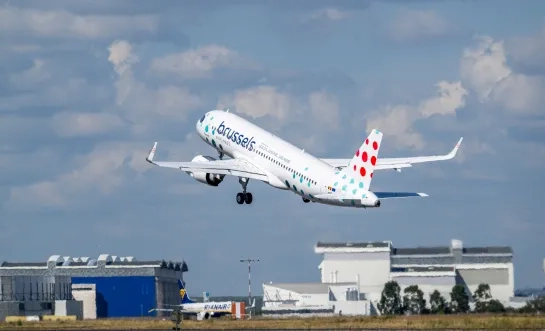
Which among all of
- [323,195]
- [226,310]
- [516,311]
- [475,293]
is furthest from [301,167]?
[475,293]

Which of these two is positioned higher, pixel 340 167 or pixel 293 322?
pixel 340 167

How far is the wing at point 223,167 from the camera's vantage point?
141250 mm

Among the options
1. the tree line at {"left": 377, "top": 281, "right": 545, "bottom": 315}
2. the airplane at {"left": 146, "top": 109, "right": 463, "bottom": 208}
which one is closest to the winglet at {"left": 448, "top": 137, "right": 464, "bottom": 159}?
the airplane at {"left": 146, "top": 109, "right": 463, "bottom": 208}

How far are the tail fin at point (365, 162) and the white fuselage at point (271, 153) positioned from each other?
2.14 metres

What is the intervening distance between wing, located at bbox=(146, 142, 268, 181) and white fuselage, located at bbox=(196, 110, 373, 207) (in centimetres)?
68

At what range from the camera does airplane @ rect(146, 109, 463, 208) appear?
128125mm

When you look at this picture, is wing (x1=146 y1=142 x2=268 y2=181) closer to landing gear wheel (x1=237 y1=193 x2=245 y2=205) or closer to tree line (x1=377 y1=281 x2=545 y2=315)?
landing gear wheel (x1=237 y1=193 x2=245 y2=205)

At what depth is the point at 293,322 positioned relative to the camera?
141375 mm

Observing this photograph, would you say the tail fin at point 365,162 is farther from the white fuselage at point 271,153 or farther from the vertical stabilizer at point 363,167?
the white fuselage at point 271,153

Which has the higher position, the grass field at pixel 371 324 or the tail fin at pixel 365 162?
the tail fin at pixel 365 162

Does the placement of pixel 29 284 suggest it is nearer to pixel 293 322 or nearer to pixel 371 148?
pixel 293 322

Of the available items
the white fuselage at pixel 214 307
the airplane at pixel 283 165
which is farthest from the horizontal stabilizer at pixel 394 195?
the white fuselage at pixel 214 307

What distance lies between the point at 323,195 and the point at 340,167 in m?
13.4

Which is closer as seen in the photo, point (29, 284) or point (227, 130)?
point (227, 130)
